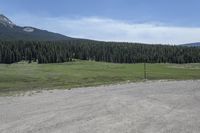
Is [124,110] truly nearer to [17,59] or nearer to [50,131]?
[50,131]

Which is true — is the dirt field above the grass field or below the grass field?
above

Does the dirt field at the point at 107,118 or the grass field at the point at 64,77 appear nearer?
the dirt field at the point at 107,118

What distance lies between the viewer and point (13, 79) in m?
76.5

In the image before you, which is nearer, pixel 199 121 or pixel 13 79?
pixel 199 121

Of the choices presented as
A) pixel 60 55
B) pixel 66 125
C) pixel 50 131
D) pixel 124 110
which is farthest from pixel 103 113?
pixel 60 55

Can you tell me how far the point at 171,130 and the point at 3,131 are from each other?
683 centimetres

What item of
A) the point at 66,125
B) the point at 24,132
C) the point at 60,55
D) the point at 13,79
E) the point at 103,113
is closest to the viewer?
the point at 24,132

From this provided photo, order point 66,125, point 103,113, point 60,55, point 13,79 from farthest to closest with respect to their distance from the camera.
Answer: point 60,55, point 13,79, point 103,113, point 66,125

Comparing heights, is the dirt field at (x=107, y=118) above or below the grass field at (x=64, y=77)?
above

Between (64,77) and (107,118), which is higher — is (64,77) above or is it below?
below

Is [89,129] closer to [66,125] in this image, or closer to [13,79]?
[66,125]

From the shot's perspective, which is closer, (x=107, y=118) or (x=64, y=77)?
(x=107, y=118)

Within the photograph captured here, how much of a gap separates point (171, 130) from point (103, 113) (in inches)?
198

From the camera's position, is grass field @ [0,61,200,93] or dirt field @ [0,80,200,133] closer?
dirt field @ [0,80,200,133]
